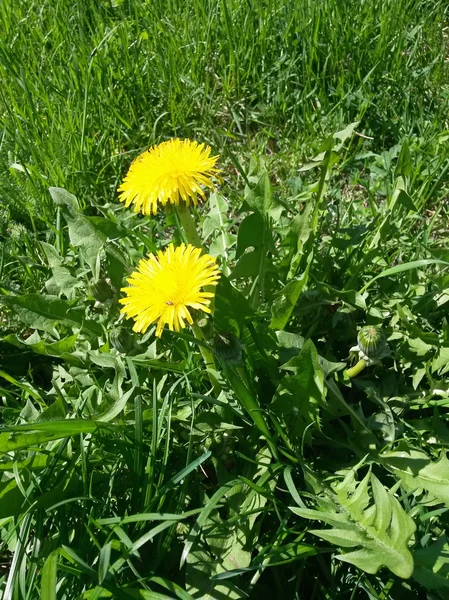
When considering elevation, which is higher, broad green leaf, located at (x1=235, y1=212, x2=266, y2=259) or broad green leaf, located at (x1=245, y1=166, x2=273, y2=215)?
broad green leaf, located at (x1=245, y1=166, x2=273, y2=215)

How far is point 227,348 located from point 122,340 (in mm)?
369

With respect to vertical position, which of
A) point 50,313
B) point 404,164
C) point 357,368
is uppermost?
point 404,164

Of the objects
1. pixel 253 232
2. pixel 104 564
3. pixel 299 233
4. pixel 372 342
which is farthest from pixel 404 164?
pixel 104 564

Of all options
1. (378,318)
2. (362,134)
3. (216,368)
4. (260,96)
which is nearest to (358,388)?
(378,318)

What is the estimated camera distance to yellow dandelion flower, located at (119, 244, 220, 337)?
4.25 ft

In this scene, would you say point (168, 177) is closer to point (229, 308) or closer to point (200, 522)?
point (229, 308)

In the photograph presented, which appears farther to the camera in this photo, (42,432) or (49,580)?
(42,432)

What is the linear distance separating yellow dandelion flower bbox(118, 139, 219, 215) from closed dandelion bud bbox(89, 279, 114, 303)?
0.24 metres

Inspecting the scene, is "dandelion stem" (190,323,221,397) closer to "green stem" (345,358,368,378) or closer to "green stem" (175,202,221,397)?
"green stem" (175,202,221,397)

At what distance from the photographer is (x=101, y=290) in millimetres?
1640

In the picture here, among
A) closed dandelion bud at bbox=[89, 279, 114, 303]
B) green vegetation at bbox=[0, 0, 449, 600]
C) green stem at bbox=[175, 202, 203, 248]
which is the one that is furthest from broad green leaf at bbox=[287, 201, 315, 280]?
closed dandelion bud at bbox=[89, 279, 114, 303]

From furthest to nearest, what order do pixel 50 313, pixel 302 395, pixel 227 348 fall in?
pixel 50 313 → pixel 302 395 → pixel 227 348

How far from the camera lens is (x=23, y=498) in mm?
1324

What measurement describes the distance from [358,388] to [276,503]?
1.40 feet
